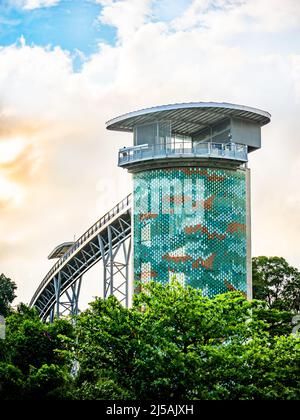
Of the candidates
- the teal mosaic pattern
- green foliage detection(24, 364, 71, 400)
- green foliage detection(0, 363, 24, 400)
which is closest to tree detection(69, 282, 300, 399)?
green foliage detection(24, 364, 71, 400)

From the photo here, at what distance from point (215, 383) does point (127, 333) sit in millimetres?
4336

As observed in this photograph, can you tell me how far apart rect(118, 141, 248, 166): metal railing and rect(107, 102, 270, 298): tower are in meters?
0.07

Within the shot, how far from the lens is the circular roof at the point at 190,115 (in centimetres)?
7150

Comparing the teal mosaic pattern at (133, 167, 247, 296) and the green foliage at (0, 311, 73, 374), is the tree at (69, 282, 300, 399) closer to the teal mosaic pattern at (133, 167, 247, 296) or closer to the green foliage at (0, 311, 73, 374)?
the green foliage at (0, 311, 73, 374)

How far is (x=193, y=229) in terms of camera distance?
70938mm

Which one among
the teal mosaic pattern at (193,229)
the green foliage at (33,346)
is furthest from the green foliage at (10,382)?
the teal mosaic pattern at (193,229)

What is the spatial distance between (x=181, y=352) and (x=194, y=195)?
31142 mm

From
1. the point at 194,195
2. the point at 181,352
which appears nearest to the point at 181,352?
the point at 181,352

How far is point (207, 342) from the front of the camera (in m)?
43.3

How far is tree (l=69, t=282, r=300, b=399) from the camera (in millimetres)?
40625

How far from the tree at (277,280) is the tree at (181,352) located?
49130mm

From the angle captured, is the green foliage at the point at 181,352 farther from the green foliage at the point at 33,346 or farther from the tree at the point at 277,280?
the tree at the point at 277,280
